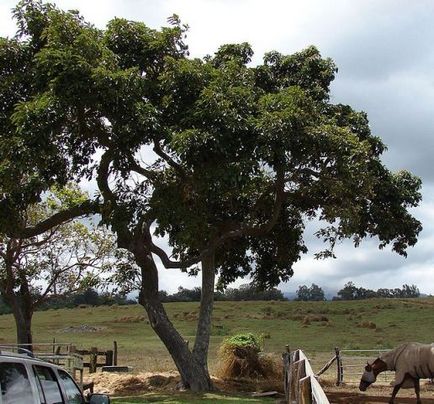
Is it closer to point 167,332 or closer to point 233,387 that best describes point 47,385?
point 167,332

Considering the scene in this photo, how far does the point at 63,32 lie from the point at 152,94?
3120 mm

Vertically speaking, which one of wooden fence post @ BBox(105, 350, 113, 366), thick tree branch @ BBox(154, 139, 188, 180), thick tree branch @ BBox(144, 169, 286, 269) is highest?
thick tree branch @ BBox(154, 139, 188, 180)

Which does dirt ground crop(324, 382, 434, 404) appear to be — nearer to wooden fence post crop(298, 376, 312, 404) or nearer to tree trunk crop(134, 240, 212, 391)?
tree trunk crop(134, 240, 212, 391)

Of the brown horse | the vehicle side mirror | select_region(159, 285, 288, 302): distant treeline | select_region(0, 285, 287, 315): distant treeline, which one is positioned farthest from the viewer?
select_region(159, 285, 288, 302): distant treeline

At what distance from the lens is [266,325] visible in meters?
58.6

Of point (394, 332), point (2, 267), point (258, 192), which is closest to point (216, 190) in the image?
point (258, 192)

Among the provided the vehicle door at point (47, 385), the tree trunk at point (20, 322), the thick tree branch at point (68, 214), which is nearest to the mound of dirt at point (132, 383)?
the tree trunk at point (20, 322)

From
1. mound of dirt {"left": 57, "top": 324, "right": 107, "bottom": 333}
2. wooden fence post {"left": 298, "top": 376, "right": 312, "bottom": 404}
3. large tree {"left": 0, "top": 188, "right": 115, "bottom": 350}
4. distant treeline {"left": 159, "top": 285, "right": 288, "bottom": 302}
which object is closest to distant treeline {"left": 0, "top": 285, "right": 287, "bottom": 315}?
distant treeline {"left": 159, "top": 285, "right": 288, "bottom": 302}

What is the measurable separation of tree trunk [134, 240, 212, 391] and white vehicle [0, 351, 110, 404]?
13.3 m

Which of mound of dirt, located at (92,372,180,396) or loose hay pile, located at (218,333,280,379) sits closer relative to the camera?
mound of dirt, located at (92,372,180,396)

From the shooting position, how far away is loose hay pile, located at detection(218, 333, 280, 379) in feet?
79.9

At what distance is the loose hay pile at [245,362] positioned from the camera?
24344 mm

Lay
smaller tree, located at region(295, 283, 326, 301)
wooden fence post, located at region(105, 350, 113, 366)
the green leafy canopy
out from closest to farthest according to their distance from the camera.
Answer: the green leafy canopy, wooden fence post, located at region(105, 350, 113, 366), smaller tree, located at region(295, 283, 326, 301)

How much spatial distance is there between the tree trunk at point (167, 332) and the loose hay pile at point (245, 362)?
11.1 ft
